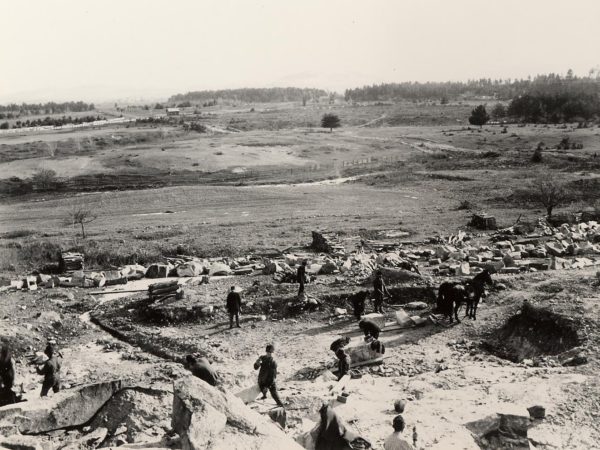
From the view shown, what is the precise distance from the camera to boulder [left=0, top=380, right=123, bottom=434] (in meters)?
8.21

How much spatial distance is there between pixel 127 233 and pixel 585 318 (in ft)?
67.5

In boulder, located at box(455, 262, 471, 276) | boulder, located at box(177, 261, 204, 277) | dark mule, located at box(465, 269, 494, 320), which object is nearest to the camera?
dark mule, located at box(465, 269, 494, 320)

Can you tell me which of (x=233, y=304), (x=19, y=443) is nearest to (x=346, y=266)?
(x=233, y=304)

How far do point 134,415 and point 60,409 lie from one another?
1.26 m

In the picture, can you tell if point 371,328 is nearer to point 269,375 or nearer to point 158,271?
point 269,375

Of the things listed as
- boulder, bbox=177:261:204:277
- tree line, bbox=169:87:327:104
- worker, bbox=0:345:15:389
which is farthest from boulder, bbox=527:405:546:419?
tree line, bbox=169:87:327:104

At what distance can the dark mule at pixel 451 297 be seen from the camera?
13.1 meters

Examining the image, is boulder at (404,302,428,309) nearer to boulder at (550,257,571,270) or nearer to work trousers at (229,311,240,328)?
work trousers at (229,311,240,328)

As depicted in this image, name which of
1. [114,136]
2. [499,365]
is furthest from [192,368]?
[114,136]

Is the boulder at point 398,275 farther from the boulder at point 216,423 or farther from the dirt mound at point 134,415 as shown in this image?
the boulder at point 216,423

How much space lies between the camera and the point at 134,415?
8.33 m

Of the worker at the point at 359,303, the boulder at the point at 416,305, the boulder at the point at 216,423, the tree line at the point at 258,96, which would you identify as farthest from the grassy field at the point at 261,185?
the tree line at the point at 258,96

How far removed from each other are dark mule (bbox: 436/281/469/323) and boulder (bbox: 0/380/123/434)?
25.6 feet

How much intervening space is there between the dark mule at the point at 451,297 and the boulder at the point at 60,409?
25.6 feet
